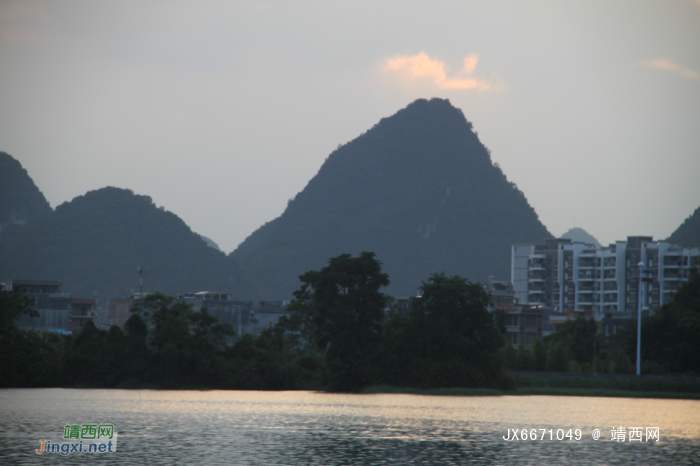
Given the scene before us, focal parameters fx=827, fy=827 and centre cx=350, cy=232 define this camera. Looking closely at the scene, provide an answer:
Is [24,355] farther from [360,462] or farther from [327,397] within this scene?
[360,462]

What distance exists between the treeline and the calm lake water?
26.8 feet

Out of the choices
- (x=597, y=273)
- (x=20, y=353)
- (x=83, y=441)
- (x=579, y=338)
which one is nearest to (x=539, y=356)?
(x=579, y=338)

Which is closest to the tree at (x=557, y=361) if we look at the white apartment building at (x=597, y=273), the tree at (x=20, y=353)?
the tree at (x=20, y=353)

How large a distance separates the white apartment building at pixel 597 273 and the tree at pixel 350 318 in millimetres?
84143

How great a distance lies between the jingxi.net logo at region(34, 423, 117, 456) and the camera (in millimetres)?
25297

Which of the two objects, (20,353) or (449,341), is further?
(449,341)

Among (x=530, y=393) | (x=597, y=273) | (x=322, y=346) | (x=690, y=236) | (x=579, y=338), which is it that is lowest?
(x=530, y=393)

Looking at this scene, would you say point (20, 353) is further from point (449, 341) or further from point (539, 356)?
point (539, 356)

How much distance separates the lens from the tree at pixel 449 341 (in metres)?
61.2

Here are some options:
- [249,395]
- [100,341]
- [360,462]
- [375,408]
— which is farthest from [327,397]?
[360,462]

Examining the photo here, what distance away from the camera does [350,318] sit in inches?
2505

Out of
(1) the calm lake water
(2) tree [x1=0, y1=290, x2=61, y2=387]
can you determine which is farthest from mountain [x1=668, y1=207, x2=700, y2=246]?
(2) tree [x1=0, y1=290, x2=61, y2=387]

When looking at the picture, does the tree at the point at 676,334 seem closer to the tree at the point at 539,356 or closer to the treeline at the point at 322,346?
the treeline at the point at 322,346

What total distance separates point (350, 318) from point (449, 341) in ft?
25.5
